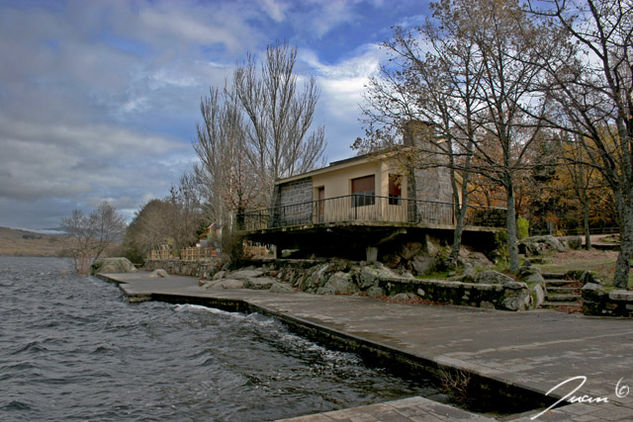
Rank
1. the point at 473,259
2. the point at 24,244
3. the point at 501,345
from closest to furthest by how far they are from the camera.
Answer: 1. the point at 501,345
2. the point at 473,259
3. the point at 24,244

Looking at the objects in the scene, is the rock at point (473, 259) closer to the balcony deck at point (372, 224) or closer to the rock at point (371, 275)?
the balcony deck at point (372, 224)

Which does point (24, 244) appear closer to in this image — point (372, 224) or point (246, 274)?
point (246, 274)

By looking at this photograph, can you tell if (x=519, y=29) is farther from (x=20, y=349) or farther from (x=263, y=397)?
(x=20, y=349)

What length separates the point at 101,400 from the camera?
5500mm

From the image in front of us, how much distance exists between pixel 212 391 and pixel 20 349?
213 inches

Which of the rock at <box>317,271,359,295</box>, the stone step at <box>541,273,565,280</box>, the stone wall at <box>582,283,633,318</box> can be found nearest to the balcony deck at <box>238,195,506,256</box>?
the rock at <box>317,271,359,295</box>

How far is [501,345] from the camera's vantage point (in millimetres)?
6188

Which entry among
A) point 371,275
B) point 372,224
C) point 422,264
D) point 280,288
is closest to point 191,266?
point 280,288

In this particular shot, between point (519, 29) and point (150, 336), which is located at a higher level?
point (519, 29)

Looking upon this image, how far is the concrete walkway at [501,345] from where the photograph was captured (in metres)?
3.70

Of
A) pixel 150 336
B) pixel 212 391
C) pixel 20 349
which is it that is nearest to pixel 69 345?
pixel 20 349

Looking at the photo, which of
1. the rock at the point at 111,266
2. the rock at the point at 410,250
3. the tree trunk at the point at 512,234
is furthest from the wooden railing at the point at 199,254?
the tree trunk at the point at 512,234

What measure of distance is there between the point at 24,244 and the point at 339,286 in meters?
140

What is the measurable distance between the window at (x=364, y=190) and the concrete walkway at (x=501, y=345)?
6532mm
